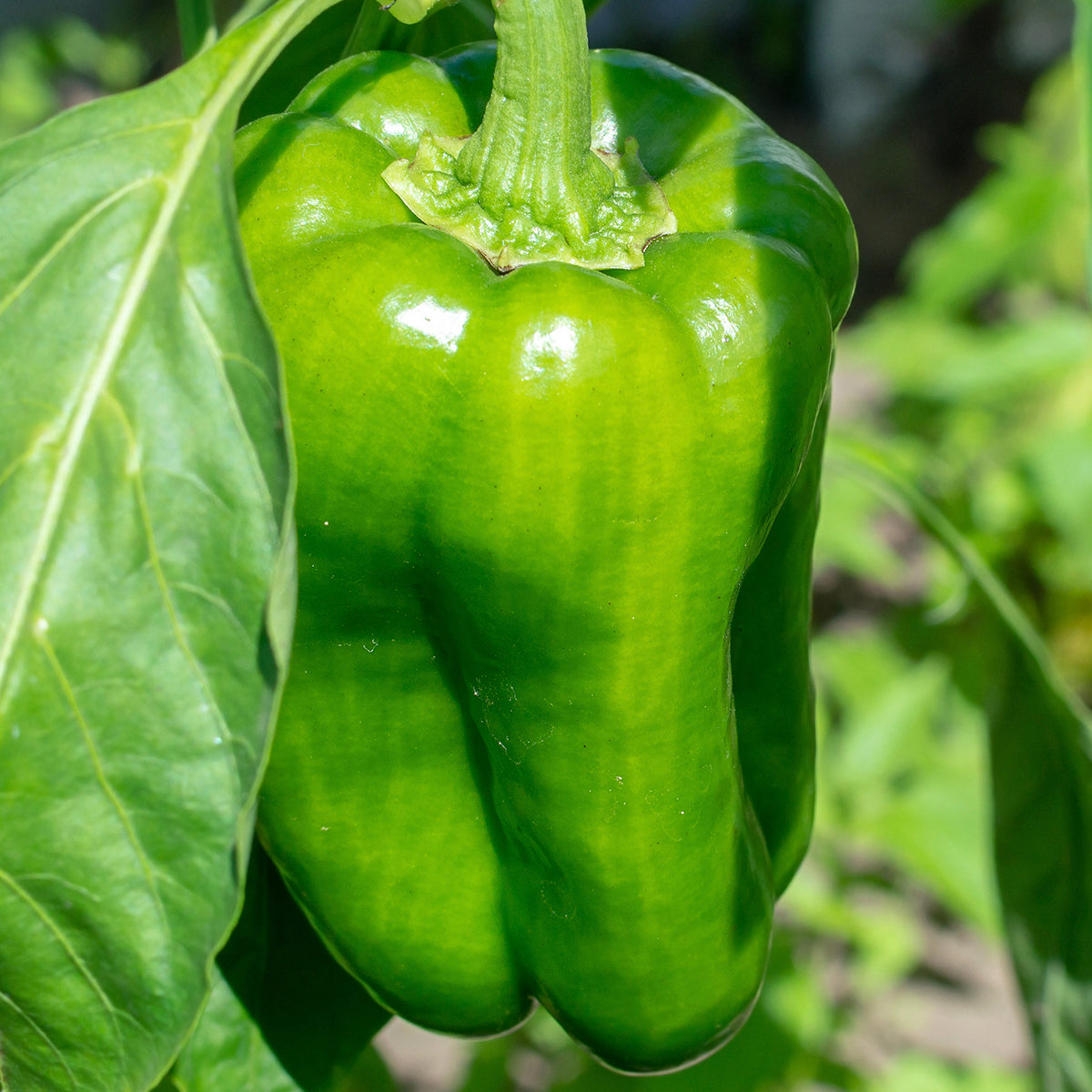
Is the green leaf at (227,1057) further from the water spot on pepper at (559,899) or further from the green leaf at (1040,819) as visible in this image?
the green leaf at (1040,819)

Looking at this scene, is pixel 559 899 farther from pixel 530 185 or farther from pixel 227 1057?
pixel 530 185

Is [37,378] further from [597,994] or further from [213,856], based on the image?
[597,994]

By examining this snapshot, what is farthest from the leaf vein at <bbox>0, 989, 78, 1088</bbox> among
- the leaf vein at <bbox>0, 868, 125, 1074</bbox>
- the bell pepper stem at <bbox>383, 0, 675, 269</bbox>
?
the bell pepper stem at <bbox>383, 0, 675, 269</bbox>

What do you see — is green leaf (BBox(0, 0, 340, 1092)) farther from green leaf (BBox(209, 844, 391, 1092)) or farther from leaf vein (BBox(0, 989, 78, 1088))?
green leaf (BBox(209, 844, 391, 1092))

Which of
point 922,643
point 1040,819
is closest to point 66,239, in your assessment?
point 1040,819

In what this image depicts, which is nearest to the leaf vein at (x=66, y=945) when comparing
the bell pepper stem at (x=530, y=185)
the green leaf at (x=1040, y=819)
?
the bell pepper stem at (x=530, y=185)
